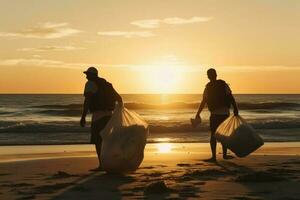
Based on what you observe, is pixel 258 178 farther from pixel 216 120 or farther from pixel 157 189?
pixel 216 120

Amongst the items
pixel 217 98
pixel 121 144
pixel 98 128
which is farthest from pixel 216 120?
pixel 121 144

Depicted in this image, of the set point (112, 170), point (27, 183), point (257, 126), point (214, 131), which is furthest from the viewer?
point (257, 126)

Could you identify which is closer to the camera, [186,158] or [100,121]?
[100,121]

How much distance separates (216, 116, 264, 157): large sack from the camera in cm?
905

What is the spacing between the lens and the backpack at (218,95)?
9.42 meters

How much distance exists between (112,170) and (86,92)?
1.23 metres

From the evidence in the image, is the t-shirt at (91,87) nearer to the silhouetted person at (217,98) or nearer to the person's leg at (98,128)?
the person's leg at (98,128)

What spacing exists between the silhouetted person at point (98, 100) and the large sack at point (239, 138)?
2085 millimetres

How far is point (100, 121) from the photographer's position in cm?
809

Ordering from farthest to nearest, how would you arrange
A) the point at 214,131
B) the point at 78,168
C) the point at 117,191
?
the point at 214,131
the point at 78,168
the point at 117,191

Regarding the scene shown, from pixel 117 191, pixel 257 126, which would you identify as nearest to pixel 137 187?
pixel 117 191

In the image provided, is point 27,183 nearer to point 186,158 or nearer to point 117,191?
point 117,191

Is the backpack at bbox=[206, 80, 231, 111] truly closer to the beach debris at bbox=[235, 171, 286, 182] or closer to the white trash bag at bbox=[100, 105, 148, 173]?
the white trash bag at bbox=[100, 105, 148, 173]

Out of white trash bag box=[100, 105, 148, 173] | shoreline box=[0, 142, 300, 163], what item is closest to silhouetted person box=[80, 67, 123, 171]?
white trash bag box=[100, 105, 148, 173]
